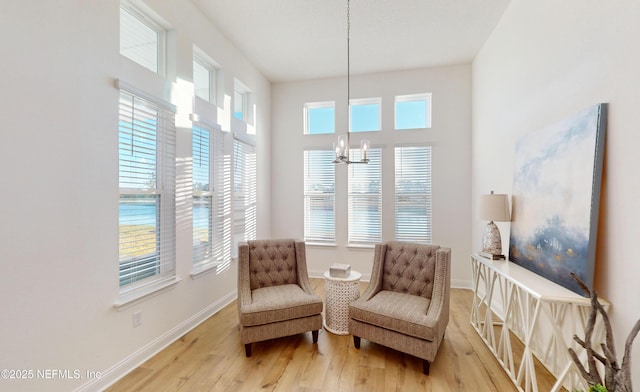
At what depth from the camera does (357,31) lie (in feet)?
11.4

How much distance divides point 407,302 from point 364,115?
3236mm

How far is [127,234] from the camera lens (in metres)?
→ 2.31

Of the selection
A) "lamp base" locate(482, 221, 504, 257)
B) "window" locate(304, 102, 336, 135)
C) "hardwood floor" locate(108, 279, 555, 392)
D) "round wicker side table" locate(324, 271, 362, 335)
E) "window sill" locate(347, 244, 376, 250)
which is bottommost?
"hardwood floor" locate(108, 279, 555, 392)

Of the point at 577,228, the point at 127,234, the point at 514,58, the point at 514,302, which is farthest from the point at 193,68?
the point at 514,302

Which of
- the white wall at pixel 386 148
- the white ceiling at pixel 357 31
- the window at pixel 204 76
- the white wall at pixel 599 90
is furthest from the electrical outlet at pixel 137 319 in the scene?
the white wall at pixel 599 90

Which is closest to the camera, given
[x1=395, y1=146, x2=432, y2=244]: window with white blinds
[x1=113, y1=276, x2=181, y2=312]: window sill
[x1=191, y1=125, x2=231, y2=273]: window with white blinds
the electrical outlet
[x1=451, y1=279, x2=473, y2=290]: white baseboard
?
[x1=113, y1=276, x2=181, y2=312]: window sill

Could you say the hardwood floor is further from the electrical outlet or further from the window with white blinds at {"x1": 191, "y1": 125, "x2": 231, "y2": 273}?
the window with white blinds at {"x1": 191, "y1": 125, "x2": 231, "y2": 273}

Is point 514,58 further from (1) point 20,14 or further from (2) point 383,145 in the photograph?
(1) point 20,14

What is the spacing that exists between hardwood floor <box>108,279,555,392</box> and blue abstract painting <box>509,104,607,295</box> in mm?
928

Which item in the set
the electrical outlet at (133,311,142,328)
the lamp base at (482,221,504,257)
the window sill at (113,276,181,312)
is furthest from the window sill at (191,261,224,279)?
the lamp base at (482,221,504,257)

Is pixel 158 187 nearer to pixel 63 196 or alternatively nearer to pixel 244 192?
pixel 63 196

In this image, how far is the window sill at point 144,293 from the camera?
7.23ft

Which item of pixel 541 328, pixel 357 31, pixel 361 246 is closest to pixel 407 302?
pixel 541 328

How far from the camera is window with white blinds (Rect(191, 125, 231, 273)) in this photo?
123 inches
